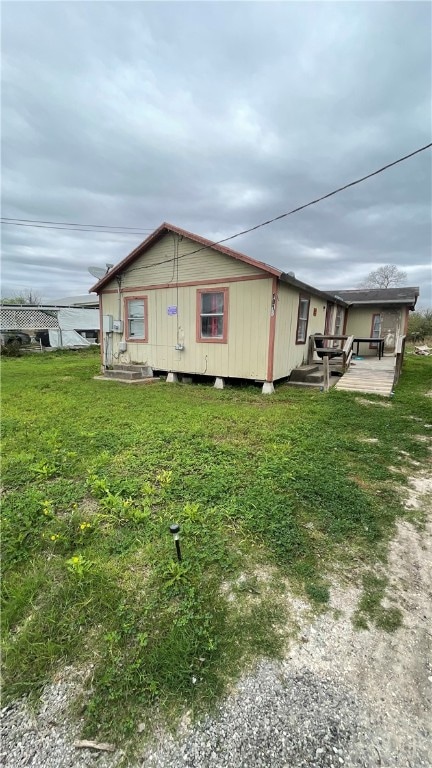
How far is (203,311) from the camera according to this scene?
8.65m

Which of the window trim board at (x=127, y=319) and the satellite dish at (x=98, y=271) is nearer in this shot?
the window trim board at (x=127, y=319)

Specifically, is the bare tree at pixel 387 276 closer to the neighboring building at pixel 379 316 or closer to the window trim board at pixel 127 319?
the neighboring building at pixel 379 316

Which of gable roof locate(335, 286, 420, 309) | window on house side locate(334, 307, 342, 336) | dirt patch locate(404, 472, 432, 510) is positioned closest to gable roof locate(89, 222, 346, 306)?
window on house side locate(334, 307, 342, 336)

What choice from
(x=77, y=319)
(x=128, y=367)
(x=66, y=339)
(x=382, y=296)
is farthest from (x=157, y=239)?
(x=77, y=319)

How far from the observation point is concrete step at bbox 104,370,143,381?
31.7ft

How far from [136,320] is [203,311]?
105 inches

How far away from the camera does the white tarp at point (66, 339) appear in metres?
18.7

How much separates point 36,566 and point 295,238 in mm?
23268

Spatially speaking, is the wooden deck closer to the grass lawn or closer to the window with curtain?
the grass lawn

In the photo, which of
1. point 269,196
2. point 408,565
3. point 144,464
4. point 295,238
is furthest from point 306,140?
point 295,238

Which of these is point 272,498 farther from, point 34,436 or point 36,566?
point 34,436

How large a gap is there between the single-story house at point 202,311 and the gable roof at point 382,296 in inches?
233

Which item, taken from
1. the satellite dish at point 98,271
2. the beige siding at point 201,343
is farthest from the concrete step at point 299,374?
the satellite dish at point 98,271

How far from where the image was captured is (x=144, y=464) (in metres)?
3.78
